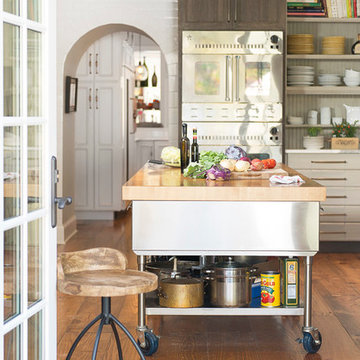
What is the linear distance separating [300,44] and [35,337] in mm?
5407

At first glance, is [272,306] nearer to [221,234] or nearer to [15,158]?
[221,234]

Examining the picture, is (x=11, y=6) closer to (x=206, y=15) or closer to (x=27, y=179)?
(x=27, y=179)

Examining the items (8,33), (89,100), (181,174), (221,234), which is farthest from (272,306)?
(89,100)

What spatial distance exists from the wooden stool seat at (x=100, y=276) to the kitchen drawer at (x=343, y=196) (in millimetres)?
4277

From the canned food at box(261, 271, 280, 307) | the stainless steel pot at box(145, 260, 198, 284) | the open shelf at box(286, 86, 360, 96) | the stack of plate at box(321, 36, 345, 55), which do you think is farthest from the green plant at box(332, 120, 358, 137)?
the canned food at box(261, 271, 280, 307)

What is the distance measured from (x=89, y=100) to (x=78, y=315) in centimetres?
486

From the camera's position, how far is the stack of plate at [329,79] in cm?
747

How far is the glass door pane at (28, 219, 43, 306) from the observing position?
2512 mm

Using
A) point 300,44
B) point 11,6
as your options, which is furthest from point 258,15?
point 11,6

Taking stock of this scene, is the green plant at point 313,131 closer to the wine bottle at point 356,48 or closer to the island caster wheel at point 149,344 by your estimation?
the wine bottle at point 356,48

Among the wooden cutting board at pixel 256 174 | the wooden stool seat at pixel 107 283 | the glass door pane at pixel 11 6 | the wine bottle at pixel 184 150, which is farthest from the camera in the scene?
the wine bottle at pixel 184 150

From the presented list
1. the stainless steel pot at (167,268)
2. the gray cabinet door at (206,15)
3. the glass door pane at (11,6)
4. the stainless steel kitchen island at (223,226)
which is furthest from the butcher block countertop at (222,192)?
the gray cabinet door at (206,15)

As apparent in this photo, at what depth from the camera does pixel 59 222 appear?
7539 mm

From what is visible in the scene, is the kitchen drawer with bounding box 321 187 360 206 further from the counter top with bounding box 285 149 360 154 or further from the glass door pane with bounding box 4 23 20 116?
the glass door pane with bounding box 4 23 20 116
